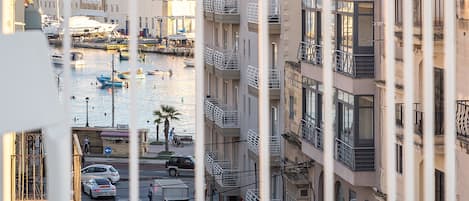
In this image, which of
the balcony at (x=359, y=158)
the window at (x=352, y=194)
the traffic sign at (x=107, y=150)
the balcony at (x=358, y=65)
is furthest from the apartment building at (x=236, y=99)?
the traffic sign at (x=107, y=150)

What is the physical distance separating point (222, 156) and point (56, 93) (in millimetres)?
12987

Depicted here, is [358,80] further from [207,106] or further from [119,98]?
[119,98]

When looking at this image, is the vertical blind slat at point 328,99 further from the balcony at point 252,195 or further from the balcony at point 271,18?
the balcony at point 271,18

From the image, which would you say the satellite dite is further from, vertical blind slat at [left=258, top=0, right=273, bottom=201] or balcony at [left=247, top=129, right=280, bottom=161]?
balcony at [left=247, top=129, right=280, bottom=161]

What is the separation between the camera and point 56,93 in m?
1.17

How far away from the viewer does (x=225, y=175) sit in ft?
41.6

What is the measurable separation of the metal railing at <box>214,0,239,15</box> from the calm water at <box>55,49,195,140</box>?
27.4 ft

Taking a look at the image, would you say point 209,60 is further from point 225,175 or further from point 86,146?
point 86,146

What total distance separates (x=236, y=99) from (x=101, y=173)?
346cm

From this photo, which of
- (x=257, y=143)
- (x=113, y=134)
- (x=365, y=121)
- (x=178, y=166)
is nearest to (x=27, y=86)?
(x=365, y=121)

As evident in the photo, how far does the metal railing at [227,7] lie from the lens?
42.1 feet

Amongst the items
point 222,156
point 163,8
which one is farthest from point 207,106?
point 163,8

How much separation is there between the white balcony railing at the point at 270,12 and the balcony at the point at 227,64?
3.92 feet

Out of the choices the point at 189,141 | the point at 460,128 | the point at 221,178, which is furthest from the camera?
the point at 189,141
